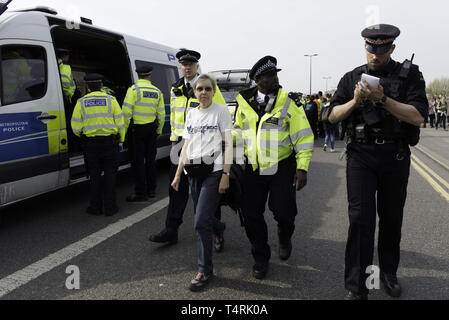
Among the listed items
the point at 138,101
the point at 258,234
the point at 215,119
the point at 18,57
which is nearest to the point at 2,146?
the point at 18,57

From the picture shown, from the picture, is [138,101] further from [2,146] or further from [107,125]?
[2,146]

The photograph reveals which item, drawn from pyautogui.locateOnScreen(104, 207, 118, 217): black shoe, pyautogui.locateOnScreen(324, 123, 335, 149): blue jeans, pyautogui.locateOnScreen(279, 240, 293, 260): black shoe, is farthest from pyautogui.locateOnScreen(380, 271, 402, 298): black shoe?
pyautogui.locateOnScreen(324, 123, 335, 149): blue jeans

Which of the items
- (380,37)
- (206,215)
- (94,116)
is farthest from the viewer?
(94,116)

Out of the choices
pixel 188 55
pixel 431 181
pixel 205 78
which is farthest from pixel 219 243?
pixel 431 181

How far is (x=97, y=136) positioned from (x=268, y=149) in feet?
9.26

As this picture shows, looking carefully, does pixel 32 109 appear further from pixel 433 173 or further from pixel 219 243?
pixel 433 173

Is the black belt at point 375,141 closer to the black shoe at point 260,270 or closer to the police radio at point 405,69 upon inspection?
the police radio at point 405,69

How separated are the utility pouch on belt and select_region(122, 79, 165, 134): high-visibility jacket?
2.83 m

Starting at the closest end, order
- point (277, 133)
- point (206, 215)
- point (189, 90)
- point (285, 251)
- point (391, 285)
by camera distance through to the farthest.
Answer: point (391, 285)
point (206, 215)
point (277, 133)
point (285, 251)
point (189, 90)

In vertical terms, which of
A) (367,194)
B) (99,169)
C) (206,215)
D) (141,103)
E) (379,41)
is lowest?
(206,215)

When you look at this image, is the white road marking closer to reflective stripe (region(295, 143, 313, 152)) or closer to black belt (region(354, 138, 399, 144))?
reflective stripe (region(295, 143, 313, 152))

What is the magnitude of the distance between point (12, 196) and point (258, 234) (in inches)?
114

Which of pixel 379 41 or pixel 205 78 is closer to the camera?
pixel 379 41

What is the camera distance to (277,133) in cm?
317
